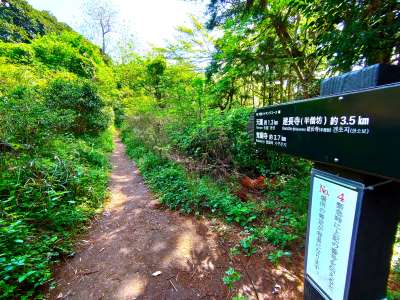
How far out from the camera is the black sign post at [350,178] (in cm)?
86

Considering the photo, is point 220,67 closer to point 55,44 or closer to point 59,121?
point 59,121

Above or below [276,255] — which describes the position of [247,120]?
above

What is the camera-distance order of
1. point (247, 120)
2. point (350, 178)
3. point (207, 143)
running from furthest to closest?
point (247, 120) < point (207, 143) < point (350, 178)

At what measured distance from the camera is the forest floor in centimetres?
238

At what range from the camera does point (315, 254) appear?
146 centimetres

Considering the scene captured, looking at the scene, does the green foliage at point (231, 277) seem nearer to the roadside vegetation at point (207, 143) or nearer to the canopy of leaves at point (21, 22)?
the roadside vegetation at point (207, 143)

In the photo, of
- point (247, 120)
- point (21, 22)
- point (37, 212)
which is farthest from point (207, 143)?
point (21, 22)

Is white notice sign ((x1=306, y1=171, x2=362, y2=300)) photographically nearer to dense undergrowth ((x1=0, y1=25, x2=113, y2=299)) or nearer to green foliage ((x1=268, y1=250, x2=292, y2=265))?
green foliage ((x1=268, y1=250, x2=292, y2=265))

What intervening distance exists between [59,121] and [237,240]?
236 inches

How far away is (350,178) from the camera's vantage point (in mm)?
1151

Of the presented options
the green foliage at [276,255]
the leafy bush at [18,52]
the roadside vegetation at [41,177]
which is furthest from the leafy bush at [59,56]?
the green foliage at [276,255]

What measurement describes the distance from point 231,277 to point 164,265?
91 centimetres

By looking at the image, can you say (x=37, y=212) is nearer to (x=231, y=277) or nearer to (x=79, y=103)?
(x=231, y=277)

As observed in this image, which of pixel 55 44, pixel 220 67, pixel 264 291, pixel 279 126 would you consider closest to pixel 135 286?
pixel 264 291
